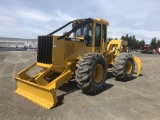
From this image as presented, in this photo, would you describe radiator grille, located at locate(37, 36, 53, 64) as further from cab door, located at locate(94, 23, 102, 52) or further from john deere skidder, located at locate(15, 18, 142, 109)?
cab door, located at locate(94, 23, 102, 52)

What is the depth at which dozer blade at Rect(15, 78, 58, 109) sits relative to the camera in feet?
22.5

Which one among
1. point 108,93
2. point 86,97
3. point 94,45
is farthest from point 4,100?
point 94,45

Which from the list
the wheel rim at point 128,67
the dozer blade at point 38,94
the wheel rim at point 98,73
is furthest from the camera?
the wheel rim at point 128,67

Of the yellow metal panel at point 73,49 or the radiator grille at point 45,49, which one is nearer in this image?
the radiator grille at point 45,49

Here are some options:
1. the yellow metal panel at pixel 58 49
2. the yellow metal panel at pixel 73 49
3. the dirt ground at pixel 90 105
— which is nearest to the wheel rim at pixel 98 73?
the dirt ground at pixel 90 105

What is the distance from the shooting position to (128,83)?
10195 millimetres

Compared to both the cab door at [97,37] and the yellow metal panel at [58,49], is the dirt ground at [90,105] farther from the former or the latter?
the cab door at [97,37]

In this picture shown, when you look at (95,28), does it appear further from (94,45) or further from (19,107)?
(19,107)

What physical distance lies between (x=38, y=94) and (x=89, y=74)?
6.31 feet

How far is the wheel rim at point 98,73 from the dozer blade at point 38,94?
7.22ft

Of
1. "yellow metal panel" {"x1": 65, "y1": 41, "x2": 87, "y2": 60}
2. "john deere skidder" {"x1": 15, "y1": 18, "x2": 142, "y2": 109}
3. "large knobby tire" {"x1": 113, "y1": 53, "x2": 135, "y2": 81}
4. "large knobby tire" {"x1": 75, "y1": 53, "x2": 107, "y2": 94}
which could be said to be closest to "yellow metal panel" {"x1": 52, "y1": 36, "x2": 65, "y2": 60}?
"john deere skidder" {"x1": 15, "y1": 18, "x2": 142, "y2": 109}

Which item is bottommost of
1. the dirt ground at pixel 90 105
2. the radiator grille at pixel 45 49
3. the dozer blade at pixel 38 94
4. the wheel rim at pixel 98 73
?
the dirt ground at pixel 90 105

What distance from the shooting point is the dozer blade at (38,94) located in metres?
6.87

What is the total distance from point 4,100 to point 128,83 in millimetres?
5657
